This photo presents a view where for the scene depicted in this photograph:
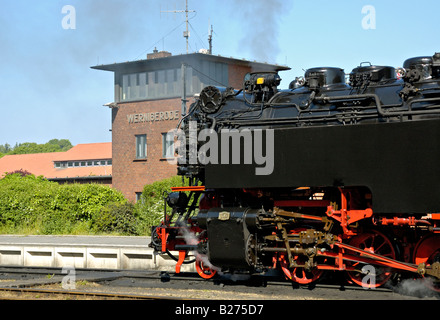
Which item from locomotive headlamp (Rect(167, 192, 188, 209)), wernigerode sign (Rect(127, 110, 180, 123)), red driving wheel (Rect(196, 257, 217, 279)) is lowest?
red driving wheel (Rect(196, 257, 217, 279))

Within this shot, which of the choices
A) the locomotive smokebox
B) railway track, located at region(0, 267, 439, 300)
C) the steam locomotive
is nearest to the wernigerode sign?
railway track, located at region(0, 267, 439, 300)

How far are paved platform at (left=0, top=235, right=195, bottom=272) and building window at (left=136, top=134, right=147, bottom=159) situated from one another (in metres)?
19.6

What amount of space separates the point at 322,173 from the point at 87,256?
7612 millimetres

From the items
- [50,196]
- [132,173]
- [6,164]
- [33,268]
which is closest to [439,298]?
[33,268]

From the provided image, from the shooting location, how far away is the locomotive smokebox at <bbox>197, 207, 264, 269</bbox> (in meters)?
10.3

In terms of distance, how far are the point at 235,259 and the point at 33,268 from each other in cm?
654

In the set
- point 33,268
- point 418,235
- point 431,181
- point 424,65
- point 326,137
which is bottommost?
point 33,268

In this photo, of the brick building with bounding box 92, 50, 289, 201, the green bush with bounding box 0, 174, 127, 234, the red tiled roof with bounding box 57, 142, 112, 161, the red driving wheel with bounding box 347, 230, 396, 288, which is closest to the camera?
the red driving wheel with bounding box 347, 230, 396, 288

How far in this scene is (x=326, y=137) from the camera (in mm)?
9766

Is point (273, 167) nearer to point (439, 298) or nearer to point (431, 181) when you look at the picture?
point (431, 181)

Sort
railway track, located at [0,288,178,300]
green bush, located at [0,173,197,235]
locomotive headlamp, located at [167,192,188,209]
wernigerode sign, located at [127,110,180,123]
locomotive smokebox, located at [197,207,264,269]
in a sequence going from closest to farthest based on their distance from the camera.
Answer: railway track, located at [0,288,178,300] → locomotive smokebox, located at [197,207,264,269] → locomotive headlamp, located at [167,192,188,209] → green bush, located at [0,173,197,235] → wernigerode sign, located at [127,110,180,123]

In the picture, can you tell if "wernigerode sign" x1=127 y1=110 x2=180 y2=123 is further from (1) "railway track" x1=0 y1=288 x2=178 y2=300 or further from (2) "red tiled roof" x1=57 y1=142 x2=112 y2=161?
(1) "railway track" x1=0 y1=288 x2=178 y2=300

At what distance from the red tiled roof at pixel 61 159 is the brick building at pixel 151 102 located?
16.7m

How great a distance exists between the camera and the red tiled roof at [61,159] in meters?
56.0
